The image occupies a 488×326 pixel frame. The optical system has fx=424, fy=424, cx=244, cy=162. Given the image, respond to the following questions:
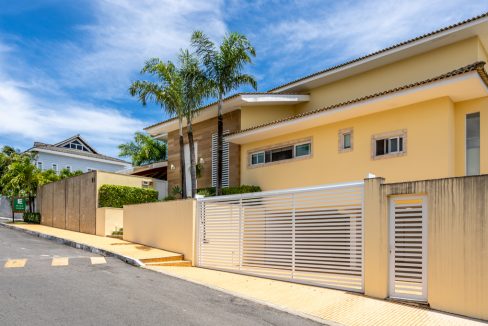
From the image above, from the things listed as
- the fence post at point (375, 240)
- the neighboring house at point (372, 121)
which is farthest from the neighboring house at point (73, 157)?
the fence post at point (375, 240)

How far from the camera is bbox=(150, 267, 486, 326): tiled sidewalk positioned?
789 centimetres

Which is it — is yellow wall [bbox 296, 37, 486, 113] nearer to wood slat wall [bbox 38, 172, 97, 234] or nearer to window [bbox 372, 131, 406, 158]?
window [bbox 372, 131, 406, 158]

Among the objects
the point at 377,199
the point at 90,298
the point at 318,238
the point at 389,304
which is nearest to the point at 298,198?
the point at 318,238

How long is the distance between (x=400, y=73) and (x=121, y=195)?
15.0 metres

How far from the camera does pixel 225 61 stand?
1828 cm

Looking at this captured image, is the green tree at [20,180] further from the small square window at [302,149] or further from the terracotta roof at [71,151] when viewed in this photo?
the small square window at [302,149]

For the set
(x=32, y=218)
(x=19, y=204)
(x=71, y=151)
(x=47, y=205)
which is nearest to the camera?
(x=47, y=205)

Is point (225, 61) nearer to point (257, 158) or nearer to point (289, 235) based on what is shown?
point (257, 158)

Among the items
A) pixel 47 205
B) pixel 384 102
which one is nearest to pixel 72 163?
pixel 47 205

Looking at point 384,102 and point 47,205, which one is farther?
point 47,205

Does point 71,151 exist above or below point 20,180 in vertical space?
above

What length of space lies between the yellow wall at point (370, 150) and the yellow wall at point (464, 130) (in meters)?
0.46

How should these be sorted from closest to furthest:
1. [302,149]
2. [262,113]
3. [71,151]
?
[302,149] → [262,113] → [71,151]

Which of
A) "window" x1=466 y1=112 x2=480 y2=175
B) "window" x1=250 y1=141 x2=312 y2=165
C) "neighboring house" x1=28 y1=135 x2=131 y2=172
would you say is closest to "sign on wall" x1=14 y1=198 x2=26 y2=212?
"neighboring house" x1=28 y1=135 x2=131 y2=172
